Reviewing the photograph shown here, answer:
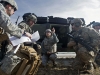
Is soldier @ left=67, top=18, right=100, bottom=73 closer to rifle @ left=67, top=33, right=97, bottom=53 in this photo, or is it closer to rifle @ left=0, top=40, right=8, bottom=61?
rifle @ left=67, top=33, right=97, bottom=53

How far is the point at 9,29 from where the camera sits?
3.11m

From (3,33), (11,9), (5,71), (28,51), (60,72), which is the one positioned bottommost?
(60,72)

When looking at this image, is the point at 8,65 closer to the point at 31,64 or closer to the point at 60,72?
the point at 31,64

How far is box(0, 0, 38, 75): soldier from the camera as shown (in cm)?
320

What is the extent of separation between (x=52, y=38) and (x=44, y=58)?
0.92 meters

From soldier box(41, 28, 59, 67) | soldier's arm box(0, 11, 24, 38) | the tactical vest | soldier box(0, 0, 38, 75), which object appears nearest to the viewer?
soldier's arm box(0, 11, 24, 38)

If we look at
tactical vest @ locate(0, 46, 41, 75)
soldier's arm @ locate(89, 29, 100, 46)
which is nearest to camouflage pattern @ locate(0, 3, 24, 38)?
tactical vest @ locate(0, 46, 41, 75)

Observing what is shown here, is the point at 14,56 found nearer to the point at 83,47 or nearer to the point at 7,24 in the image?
the point at 7,24

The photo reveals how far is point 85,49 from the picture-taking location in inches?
253

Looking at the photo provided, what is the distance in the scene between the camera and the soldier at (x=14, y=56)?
3203 mm

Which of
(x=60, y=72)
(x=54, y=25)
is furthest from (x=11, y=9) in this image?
(x=54, y=25)

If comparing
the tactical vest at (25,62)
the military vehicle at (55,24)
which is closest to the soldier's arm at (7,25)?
the tactical vest at (25,62)

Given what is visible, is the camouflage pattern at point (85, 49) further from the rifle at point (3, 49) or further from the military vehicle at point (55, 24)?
the military vehicle at point (55, 24)

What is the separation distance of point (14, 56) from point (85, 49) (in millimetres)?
3467
